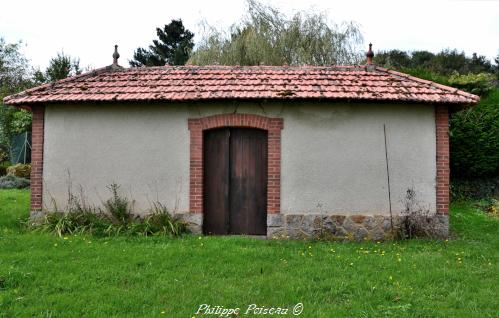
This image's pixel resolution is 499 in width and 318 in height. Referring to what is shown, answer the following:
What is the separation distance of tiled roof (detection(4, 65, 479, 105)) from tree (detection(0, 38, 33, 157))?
15.3m

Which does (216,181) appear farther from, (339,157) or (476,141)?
(476,141)

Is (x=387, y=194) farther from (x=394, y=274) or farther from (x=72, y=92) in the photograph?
(x=72, y=92)

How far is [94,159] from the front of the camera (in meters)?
8.91

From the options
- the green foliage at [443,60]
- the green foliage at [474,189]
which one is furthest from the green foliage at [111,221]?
the green foliage at [443,60]

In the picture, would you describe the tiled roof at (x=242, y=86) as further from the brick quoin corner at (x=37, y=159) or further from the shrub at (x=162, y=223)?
the shrub at (x=162, y=223)

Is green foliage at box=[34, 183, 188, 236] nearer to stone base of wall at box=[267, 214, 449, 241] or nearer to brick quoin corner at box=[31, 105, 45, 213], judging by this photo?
brick quoin corner at box=[31, 105, 45, 213]

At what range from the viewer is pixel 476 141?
13.3m

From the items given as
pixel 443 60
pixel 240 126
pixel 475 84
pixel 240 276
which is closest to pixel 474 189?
pixel 475 84

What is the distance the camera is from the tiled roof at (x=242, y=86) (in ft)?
27.2

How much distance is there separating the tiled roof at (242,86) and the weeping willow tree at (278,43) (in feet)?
26.3

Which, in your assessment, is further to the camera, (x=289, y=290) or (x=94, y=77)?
(x=94, y=77)

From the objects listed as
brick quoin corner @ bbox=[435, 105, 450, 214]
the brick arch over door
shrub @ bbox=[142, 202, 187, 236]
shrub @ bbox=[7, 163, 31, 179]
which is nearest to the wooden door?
the brick arch over door

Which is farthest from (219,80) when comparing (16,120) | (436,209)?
(16,120)

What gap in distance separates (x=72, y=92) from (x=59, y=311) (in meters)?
5.67
